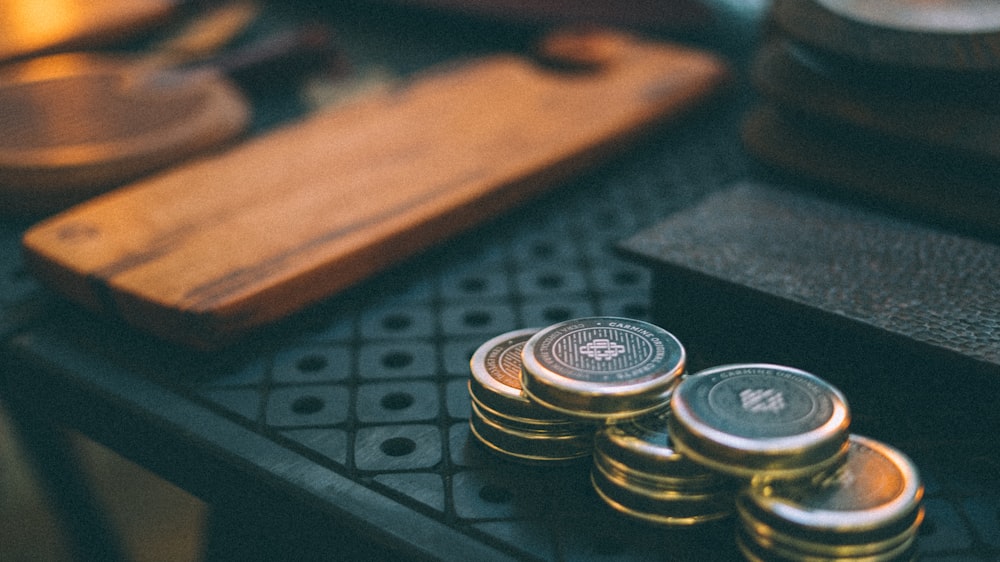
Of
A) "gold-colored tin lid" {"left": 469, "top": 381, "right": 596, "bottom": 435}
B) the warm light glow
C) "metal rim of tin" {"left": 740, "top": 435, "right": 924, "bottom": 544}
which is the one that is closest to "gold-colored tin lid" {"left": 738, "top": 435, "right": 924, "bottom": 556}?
"metal rim of tin" {"left": 740, "top": 435, "right": 924, "bottom": 544}

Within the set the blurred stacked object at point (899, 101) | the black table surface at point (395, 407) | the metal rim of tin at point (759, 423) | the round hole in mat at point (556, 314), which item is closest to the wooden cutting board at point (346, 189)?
the black table surface at point (395, 407)

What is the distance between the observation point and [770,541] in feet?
1.42

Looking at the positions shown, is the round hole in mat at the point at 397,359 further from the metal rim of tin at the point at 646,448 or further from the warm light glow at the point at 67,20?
the warm light glow at the point at 67,20

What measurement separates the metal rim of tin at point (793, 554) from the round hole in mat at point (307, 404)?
11.1 inches

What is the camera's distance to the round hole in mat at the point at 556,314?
2.26 ft

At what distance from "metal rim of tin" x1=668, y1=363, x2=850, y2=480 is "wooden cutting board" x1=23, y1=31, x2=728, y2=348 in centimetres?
33

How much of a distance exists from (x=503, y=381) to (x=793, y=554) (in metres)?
0.19

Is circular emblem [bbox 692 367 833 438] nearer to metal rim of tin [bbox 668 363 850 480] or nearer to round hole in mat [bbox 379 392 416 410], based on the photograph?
metal rim of tin [bbox 668 363 850 480]

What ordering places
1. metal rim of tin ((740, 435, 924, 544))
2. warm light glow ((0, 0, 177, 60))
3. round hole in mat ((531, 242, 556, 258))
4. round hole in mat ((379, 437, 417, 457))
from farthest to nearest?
warm light glow ((0, 0, 177, 60))
round hole in mat ((531, 242, 556, 258))
round hole in mat ((379, 437, 417, 457))
metal rim of tin ((740, 435, 924, 544))

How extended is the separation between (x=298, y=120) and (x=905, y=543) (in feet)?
2.65

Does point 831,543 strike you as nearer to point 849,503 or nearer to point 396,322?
point 849,503

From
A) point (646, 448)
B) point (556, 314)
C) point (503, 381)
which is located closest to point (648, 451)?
point (646, 448)

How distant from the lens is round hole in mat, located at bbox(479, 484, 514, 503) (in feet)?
1.69

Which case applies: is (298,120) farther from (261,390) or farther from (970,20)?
(970,20)
